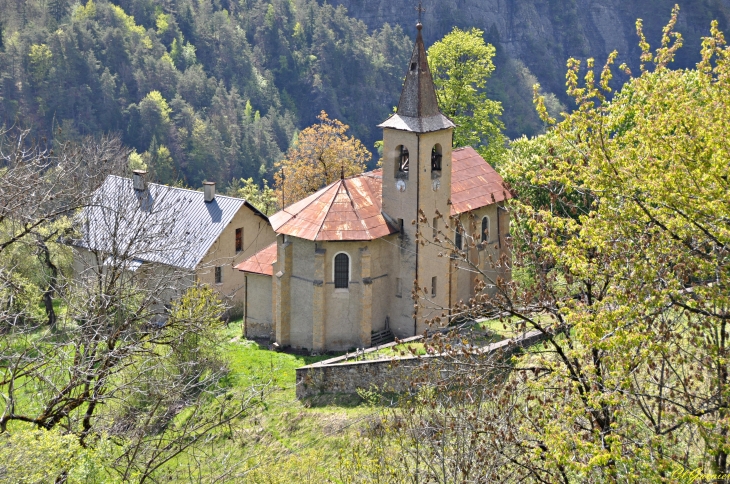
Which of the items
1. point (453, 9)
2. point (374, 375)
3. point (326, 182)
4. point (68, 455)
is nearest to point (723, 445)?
point (68, 455)

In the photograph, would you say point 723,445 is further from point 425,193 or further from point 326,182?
point 326,182

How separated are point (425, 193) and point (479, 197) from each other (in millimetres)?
4121

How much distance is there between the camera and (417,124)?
116 ft

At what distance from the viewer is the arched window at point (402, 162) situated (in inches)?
1419

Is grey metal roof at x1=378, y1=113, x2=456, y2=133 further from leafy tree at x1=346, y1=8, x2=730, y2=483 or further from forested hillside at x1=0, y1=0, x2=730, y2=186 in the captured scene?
forested hillside at x1=0, y1=0, x2=730, y2=186

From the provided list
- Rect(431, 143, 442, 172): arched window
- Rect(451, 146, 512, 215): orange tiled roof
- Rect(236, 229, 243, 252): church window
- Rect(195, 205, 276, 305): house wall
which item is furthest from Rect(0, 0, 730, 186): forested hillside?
Rect(431, 143, 442, 172): arched window

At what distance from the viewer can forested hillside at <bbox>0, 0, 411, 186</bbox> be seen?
99.9 m

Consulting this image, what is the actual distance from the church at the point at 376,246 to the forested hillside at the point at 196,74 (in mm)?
48855

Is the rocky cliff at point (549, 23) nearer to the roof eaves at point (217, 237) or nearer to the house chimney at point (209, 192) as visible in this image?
the house chimney at point (209, 192)

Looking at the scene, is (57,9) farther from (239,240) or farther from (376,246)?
(376,246)

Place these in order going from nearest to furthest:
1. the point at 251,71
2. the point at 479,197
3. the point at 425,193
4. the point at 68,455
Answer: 1. the point at 68,455
2. the point at 425,193
3. the point at 479,197
4. the point at 251,71

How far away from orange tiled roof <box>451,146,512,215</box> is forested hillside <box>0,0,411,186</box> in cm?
4664

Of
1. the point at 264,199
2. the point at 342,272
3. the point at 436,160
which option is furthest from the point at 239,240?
the point at 264,199

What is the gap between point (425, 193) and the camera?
36.0m
